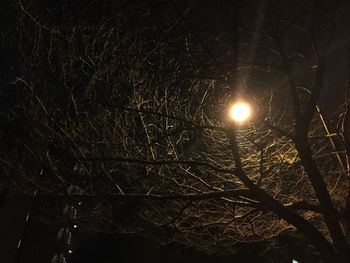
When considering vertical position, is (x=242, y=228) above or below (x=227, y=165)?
below

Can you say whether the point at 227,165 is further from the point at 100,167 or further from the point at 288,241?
the point at 288,241

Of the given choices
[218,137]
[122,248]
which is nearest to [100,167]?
[218,137]

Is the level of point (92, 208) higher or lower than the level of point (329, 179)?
lower

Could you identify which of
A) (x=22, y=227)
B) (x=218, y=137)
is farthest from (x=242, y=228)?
(x=22, y=227)

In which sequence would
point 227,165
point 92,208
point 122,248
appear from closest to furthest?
point 92,208 → point 227,165 → point 122,248

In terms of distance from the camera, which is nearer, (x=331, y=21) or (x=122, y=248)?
(x=331, y=21)

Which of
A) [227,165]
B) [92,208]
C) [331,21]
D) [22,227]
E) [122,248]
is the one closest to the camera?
[331,21]

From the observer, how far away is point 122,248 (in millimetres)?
20828

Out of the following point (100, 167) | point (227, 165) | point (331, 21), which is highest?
point (331, 21)

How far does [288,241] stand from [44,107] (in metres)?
11.7

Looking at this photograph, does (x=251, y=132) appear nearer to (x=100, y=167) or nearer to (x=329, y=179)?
(x=329, y=179)

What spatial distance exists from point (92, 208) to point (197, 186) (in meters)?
2.15

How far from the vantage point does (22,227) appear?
49.0 feet

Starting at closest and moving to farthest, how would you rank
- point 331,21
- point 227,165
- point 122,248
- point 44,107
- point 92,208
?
point 44,107
point 331,21
point 92,208
point 227,165
point 122,248
